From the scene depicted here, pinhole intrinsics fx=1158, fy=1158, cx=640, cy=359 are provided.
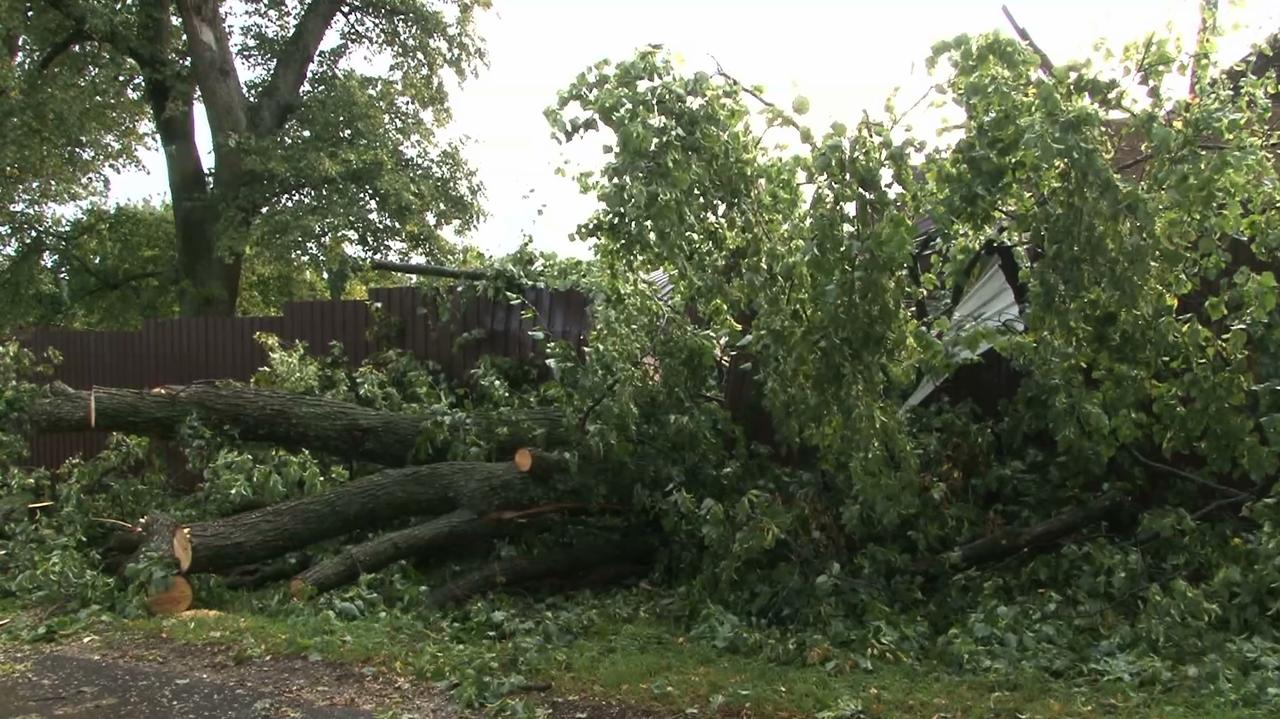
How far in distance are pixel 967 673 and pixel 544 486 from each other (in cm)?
283

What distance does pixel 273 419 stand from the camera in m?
7.79

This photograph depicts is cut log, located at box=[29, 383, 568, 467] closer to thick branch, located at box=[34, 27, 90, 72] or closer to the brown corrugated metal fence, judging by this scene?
the brown corrugated metal fence

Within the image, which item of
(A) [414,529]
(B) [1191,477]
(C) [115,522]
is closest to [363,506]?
(A) [414,529]

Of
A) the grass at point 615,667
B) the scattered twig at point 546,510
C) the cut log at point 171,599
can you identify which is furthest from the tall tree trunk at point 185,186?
the grass at point 615,667

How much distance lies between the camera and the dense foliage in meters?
4.97

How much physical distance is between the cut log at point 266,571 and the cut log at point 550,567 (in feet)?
3.27

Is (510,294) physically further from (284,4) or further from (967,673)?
(284,4)

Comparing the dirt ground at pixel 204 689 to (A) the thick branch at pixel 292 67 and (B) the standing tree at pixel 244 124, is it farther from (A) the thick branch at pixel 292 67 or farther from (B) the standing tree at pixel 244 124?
(A) the thick branch at pixel 292 67

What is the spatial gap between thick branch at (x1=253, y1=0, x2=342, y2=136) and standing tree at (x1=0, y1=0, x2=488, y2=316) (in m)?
0.03

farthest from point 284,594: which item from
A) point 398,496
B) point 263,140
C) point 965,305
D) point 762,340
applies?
point 263,140

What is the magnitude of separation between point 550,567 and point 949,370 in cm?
278

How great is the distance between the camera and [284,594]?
6.57m

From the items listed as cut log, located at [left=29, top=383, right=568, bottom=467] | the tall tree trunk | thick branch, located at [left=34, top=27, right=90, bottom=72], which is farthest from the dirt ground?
thick branch, located at [left=34, top=27, right=90, bottom=72]

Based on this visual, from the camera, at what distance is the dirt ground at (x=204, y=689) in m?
4.78
